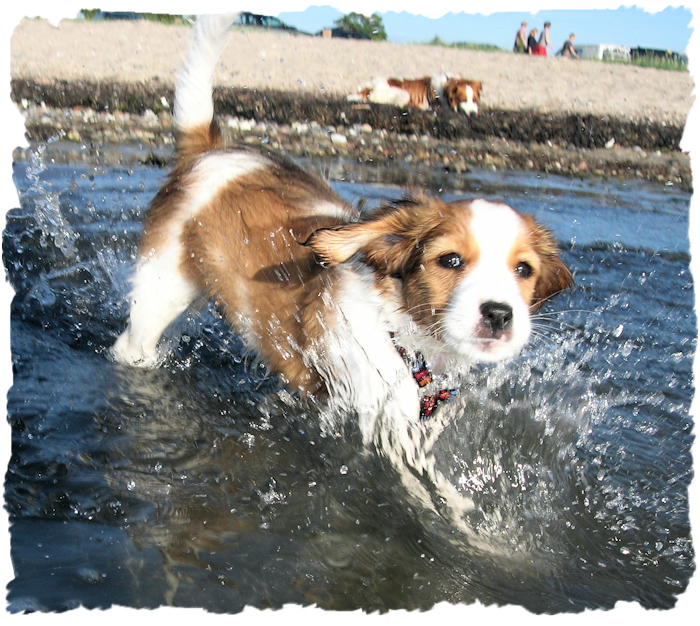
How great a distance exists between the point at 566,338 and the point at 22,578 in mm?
3094

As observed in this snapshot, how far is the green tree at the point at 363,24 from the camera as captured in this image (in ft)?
10.8

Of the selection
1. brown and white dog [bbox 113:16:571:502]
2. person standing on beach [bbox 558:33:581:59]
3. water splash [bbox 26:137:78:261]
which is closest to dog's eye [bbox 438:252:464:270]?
brown and white dog [bbox 113:16:571:502]

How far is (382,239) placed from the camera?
2.44 m

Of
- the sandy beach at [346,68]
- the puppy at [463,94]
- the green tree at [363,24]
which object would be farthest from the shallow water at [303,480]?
the puppy at [463,94]

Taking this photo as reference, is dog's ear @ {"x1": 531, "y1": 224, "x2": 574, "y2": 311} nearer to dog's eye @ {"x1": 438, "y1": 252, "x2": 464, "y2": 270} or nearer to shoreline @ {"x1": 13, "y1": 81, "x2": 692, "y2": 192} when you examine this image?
dog's eye @ {"x1": 438, "y1": 252, "x2": 464, "y2": 270}

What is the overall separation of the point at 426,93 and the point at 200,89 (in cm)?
491

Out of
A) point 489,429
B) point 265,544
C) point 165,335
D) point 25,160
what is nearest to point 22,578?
point 265,544

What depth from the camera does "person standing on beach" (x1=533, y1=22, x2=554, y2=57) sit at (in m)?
4.13

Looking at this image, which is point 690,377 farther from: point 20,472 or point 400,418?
point 20,472

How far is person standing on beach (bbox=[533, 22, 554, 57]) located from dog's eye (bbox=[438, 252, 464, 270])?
227 cm

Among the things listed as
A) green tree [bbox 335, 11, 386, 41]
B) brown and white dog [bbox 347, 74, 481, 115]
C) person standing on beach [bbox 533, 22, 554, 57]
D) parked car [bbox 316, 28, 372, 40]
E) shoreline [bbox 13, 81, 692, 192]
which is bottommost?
shoreline [bbox 13, 81, 692, 192]

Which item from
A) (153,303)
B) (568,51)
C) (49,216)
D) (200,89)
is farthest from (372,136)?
(153,303)

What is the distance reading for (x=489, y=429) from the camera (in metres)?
2.83

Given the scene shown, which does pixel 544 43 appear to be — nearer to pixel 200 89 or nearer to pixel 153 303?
pixel 200 89
